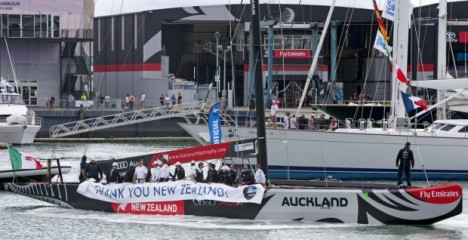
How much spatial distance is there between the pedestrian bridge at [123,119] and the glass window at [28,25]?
40.1ft

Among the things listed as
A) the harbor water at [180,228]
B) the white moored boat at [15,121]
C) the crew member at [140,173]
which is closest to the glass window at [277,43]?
the white moored boat at [15,121]

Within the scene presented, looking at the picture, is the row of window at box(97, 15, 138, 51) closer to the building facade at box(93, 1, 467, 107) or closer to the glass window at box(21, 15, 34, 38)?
the building facade at box(93, 1, 467, 107)

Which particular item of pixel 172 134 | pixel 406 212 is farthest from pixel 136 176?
pixel 172 134

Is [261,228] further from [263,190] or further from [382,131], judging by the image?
[382,131]

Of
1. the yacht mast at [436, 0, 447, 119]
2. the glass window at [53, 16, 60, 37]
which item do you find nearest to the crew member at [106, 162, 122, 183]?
the yacht mast at [436, 0, 447, 119]

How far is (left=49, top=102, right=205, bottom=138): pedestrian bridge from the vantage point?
3002 inches

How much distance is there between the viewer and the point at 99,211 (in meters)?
36.6

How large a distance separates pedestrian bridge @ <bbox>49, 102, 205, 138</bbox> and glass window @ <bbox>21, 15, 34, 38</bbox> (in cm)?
1221

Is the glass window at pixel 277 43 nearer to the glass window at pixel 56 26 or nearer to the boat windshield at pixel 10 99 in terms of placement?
the glass window at pixel 56 26

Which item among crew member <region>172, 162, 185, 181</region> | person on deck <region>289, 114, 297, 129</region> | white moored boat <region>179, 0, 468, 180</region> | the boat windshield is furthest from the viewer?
the boat windshield

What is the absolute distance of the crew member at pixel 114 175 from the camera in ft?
119

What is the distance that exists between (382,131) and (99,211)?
45.1ft

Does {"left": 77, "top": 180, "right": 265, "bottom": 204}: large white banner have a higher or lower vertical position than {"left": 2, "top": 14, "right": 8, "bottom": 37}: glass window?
lower

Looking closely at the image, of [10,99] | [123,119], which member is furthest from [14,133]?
[123,119]
